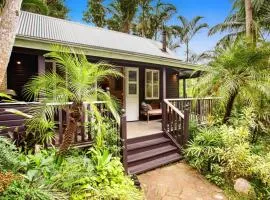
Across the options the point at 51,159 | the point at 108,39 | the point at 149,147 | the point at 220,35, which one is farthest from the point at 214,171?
the point at 220,35

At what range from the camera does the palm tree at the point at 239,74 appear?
712 cm

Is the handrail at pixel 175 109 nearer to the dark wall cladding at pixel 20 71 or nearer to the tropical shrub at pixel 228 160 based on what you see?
the tropical shrub at pixel 228 160

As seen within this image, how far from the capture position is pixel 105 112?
5910 millimetres

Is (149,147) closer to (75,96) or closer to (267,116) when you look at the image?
(75,96)

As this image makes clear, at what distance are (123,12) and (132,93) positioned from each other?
13.7 m

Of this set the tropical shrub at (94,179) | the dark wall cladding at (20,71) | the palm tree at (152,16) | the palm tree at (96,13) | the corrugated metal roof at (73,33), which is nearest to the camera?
the tropical shrub at (94,179)

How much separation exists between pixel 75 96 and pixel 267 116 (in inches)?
250

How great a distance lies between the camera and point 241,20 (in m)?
17.3

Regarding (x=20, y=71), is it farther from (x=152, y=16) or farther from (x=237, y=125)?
(x=152, y=16)

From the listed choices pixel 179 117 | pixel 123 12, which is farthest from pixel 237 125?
pixel 123 12

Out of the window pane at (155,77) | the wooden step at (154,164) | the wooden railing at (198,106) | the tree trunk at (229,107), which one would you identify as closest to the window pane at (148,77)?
the window pane at (155,77)

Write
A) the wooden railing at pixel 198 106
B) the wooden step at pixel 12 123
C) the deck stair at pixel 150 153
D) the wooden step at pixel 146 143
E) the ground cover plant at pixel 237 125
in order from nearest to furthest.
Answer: the wooden step at pixel 12 123
the ground cover plant at pixel 237 125
the deck stair at pixel 150 153
the wooden step at pixel 146 143
the wooden railing at pixel 198 106

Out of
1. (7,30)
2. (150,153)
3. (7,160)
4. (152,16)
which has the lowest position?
(150,153)

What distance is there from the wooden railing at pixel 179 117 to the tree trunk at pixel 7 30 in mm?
4584
